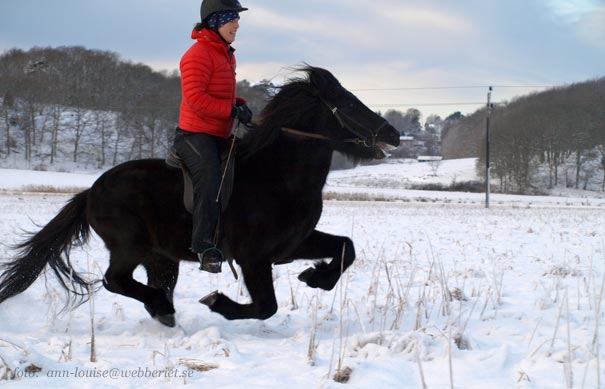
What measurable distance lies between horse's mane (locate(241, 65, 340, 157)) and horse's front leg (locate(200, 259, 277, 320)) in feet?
3.71

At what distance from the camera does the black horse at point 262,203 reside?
4.76 m

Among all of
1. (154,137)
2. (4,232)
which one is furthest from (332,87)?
(154,137)

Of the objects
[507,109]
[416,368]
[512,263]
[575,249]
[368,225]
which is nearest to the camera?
[416,368]

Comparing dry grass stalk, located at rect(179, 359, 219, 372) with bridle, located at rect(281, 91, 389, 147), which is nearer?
dry grass stalk, located at rect(179, 359, 219, 372)

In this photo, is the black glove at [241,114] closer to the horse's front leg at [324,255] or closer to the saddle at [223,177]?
the saddle at [223,177]

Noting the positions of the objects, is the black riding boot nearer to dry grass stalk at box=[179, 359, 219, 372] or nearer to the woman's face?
the woman's face

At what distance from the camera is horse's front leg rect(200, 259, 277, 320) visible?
15.4ft

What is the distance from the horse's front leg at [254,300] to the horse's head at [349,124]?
1.45 metres

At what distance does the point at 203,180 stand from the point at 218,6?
5.31 feet

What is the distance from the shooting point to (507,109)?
86375 millimetres

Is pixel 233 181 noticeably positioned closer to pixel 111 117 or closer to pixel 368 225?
pixel 368 225

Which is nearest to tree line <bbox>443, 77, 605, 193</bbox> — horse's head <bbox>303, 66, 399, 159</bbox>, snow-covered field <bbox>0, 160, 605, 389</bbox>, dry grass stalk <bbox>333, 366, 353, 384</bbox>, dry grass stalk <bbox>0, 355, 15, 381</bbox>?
snow-covered field <bbox>0, 160, 605, 389</bbox>

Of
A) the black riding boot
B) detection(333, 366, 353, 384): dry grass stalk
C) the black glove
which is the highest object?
the black glove

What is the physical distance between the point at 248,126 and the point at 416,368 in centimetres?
280
